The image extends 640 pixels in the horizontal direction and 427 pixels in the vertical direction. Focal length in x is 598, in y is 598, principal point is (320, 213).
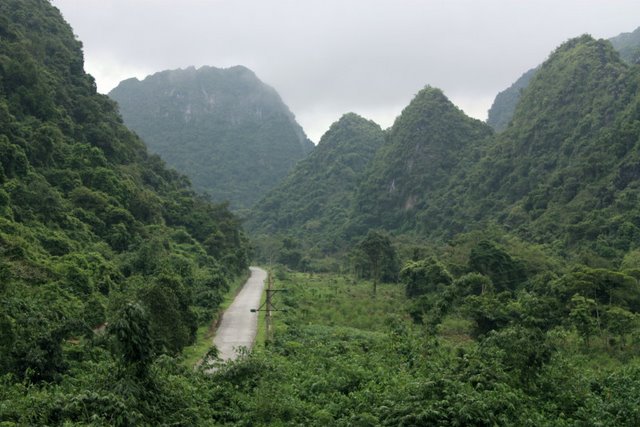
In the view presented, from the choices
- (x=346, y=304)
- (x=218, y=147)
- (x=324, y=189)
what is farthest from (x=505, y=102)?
(x=346, y=304)

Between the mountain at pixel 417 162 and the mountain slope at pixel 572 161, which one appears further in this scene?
the mountain at pixel 417 162

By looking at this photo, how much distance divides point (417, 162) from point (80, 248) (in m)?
83.5

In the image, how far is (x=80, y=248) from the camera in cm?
3328

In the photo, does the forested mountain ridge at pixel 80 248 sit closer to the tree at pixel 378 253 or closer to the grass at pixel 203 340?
the grass at pixel 203 340

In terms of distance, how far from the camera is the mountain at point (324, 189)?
117 meters

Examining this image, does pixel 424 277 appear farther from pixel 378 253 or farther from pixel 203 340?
pixel 203 340

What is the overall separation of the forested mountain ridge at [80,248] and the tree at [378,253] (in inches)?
478

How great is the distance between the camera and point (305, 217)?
124000 mm

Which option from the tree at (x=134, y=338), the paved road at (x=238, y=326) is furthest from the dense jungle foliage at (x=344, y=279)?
the paved road at (x=238, y=326)

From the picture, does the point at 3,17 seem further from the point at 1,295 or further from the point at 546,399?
the point at 546,399

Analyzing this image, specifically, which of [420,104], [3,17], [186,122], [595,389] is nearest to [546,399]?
[595,389]

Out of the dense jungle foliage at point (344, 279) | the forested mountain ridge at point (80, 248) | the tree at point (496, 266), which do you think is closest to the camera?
the forested mountain ridge at point (80, 248)

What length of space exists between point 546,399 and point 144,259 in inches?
968

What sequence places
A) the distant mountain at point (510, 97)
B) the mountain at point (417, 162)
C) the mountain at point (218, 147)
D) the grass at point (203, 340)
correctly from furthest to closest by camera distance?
the mountain at point (218, 147), the distant mountain at point (510, 97), the mountain at point (417, 162), the grass at point (203, 340)
